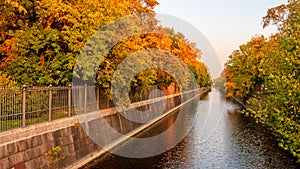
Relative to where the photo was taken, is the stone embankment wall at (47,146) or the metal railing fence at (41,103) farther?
the metal railing fence at (41,103)

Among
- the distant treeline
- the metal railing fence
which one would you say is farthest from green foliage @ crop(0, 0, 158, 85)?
the metal railing fence

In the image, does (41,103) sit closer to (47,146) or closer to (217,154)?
(47,146)

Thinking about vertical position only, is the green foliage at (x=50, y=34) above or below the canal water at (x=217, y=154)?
above

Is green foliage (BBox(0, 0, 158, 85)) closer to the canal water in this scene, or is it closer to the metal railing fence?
the metal railing fence

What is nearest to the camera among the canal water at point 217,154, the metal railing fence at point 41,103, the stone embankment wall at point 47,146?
the stone embankment wall at point 47,146

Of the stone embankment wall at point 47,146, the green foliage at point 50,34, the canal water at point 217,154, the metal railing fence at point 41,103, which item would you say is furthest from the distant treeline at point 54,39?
the canal water at point 217,154

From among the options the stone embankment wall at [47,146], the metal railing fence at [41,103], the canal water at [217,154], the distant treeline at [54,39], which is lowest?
the canal water at [217,154]

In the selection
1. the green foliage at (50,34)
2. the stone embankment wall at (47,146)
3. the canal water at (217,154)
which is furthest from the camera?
the green foliage at (50,34)

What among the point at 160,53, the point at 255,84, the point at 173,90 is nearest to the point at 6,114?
the point at 160,53

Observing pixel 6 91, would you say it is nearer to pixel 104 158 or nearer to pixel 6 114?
pixel 6 114

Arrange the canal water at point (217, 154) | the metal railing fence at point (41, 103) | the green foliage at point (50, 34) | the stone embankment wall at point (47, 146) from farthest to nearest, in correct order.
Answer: the green foliage at point (50, 34) < the canal water at point (217, 154) < the metal railing fence at point (41, 103) < the stone embankment wall at point (47, 146)

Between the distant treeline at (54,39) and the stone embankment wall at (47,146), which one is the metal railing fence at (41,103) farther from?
the distant treeline at (54,39)

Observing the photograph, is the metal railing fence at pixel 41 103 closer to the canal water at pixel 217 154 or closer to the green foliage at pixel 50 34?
the green foliage at pixel 50 34

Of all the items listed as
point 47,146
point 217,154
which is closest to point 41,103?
point 47,146
